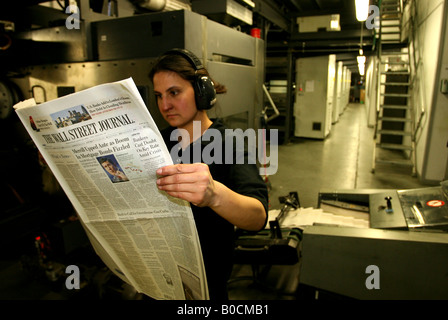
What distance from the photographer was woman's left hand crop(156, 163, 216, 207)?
0.60 metres

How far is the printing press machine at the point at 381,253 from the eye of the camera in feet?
4.29

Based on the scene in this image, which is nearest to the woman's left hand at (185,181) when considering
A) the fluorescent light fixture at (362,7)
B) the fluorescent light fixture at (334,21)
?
the fluorescent light fixture at (362,7)

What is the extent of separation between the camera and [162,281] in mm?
841

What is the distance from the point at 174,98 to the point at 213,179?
32 cm

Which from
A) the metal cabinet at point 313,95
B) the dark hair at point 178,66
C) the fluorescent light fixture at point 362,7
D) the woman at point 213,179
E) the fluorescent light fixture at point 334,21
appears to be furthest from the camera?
the metal cabinet at point 313,95

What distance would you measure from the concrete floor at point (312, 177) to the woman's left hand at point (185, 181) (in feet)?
4.03

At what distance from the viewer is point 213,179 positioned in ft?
2.72

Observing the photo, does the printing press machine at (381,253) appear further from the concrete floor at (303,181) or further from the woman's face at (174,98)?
the woman's face at (174,98)

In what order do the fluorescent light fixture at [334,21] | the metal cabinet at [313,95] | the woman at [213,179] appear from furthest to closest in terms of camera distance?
1. the metal cabinet at [313,95]
2. the fluorescent light fixture at [334,21]
3. the woman at [213,179]

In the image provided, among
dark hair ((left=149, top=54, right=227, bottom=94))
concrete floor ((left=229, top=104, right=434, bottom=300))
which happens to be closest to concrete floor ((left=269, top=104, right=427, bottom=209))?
concrete floor ((left=229, top=104, right=434, bottom=300))

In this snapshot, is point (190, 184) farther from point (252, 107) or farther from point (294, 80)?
point (294, 80)

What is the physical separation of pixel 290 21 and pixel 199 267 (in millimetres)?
6745

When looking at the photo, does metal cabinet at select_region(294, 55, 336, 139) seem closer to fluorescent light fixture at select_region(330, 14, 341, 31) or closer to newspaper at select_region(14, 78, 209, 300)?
fluorescent light fixture at select_region(330, 14, 341, 31)
